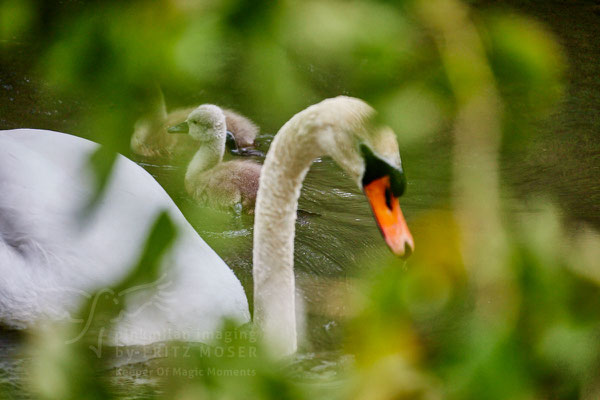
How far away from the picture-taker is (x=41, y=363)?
2.16ft

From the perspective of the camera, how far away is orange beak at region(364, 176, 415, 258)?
1650 millimetres

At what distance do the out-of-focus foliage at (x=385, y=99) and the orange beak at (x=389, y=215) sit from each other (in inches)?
40.7

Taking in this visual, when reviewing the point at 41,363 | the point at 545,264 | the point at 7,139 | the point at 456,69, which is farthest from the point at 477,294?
the point at 7,139

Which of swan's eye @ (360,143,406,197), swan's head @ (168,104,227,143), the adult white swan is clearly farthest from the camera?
swan's head @ (168,104,227,143)

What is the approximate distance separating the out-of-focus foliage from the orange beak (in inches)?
40.7

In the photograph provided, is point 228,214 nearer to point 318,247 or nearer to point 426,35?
point 318,247

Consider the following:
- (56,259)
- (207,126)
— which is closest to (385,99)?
(56,259)

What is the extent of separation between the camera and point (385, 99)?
19.6 inches

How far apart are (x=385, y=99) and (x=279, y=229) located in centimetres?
159

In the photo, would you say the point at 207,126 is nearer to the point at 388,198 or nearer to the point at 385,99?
the point at 388,198

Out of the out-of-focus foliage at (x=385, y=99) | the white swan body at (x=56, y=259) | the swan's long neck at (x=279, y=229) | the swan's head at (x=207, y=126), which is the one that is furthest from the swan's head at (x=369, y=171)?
the swan's head at (x=207, y=126)

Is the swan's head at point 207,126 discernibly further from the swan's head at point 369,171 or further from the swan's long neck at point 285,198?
the swan's head at point 369,171

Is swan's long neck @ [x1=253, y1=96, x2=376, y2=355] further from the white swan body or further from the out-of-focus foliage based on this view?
the out-of-focus foliage

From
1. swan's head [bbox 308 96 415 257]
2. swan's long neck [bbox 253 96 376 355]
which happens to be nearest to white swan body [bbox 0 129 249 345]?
swan's long neck [bbox 253 96 376 355]
